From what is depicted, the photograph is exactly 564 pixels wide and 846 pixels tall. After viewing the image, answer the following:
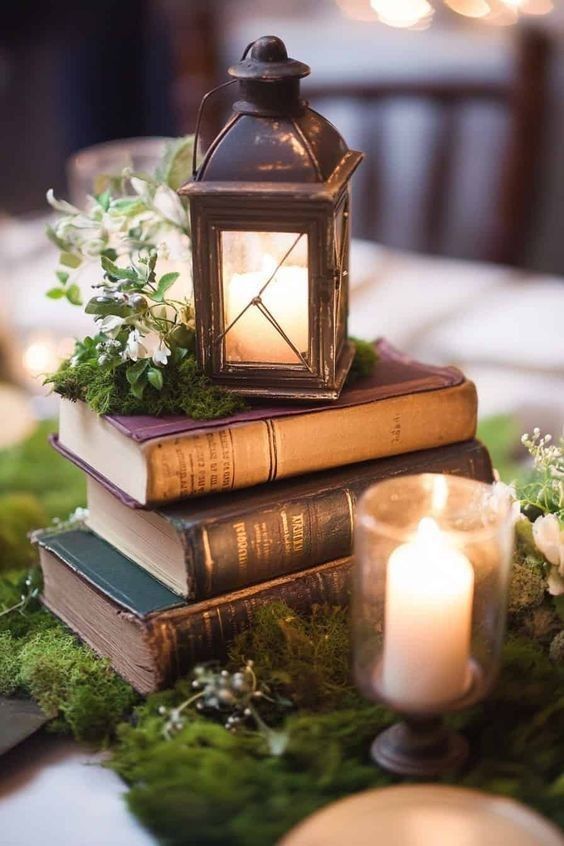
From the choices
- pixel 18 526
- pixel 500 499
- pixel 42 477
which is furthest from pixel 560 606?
pixel 42 477

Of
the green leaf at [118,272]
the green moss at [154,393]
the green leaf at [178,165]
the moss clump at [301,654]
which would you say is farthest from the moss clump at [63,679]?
the green leaf at [178,165]

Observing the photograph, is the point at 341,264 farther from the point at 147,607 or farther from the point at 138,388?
the point at 147,607

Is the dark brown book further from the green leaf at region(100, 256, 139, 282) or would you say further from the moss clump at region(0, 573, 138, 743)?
the green leaf at region(100, 256, 139, 282)

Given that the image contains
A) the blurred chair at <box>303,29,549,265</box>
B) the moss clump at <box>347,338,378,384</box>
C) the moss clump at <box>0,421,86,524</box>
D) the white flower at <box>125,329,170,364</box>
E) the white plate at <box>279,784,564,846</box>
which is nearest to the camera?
the white plate at <box>279,784,564,846</box>

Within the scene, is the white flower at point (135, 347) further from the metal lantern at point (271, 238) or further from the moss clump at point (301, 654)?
the moss clump at point (301, 654)

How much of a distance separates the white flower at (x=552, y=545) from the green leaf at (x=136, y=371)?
0.36m

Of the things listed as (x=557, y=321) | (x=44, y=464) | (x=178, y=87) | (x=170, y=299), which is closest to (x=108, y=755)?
(x=170, y=299)

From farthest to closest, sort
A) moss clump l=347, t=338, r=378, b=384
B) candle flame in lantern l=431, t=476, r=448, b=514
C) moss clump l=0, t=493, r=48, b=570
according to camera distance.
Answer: moss clump l=0, t=493, r=48, b=570 → moss clump l=347, t=338, r=378, b=384 → candle flame in lantern l=431, t=476, r=448, b=514

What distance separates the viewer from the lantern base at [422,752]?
2.49 feet

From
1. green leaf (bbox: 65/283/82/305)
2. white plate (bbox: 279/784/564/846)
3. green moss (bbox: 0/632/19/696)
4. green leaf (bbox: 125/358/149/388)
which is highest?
green leaf (bbox: 65/283/82/305)

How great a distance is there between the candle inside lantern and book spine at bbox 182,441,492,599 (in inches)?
6.4

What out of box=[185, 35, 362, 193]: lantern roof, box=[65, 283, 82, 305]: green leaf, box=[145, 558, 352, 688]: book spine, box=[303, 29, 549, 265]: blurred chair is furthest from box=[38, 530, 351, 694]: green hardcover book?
box=[303, 29, 549, 265]: blurred chair

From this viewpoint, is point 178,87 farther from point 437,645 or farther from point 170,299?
point 437,645

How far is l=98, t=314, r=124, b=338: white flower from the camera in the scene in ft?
2.99
